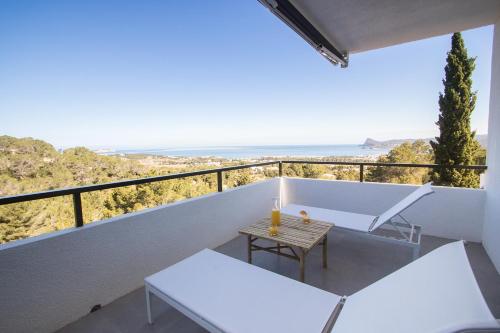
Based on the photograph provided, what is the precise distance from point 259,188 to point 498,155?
283cm

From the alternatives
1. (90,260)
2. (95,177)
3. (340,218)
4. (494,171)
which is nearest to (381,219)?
(340,218)

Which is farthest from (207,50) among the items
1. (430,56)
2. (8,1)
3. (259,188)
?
(430,56)

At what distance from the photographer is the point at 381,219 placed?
258cm

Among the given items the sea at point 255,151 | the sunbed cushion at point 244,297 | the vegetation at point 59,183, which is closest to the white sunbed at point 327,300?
the sunbed cushion at point 244,297

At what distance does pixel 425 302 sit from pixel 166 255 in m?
2.17

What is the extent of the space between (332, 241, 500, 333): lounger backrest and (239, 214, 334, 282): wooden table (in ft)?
2.28

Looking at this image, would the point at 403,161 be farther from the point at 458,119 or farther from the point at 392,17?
the point at 392,17

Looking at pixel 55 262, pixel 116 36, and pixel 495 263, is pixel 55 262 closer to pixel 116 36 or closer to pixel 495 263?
pixel 495 263

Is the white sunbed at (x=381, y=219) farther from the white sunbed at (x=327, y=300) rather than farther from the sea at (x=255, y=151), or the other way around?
the sea at (x=255, y=151)

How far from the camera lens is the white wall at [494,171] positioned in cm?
243

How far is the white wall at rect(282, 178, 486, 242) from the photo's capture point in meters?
2.96

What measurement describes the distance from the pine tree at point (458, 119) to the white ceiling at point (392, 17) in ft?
18.4

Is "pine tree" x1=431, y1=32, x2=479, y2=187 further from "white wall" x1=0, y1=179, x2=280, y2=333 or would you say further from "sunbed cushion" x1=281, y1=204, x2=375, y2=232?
Result: "white wall" x1=0, y1=179, x2=280, y2=333

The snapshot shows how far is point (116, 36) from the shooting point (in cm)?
952
